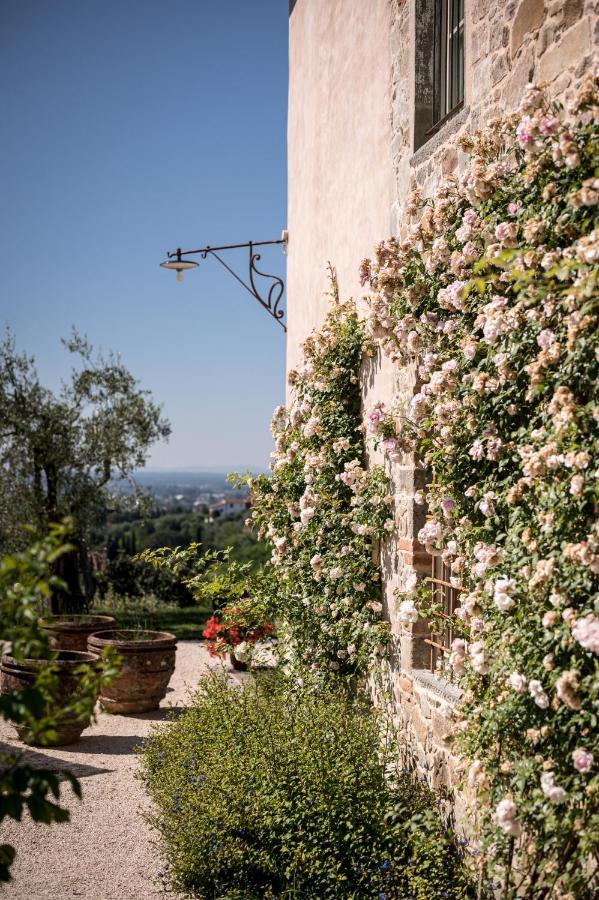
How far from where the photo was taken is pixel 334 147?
6758mm

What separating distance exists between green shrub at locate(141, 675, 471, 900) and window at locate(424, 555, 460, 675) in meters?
0.59

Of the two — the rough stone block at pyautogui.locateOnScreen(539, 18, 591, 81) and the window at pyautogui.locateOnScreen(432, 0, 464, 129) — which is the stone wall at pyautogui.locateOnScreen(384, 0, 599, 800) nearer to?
the rough stone block at pyautogui.locateOnScreen(539, 18, 591, 81)

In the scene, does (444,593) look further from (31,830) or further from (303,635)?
(31,830)

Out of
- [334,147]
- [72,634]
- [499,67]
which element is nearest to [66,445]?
[72,634]

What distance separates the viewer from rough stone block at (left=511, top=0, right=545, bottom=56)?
3.40m

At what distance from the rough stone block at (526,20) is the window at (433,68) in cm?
125

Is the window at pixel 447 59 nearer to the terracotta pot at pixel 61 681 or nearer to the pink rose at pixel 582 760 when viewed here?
the pink rose at pixel 582 760

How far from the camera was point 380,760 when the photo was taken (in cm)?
468

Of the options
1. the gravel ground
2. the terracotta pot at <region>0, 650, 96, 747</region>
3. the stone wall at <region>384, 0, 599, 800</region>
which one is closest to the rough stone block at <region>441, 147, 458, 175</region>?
the stone wall at <region>384, 0, 599, 800</region>

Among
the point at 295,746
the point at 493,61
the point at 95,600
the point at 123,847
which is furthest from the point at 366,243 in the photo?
the point at 95,600

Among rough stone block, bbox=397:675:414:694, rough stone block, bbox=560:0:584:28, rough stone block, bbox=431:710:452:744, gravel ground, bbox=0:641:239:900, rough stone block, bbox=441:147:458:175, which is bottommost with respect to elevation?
gravel ground, bbox=0:641:239:900

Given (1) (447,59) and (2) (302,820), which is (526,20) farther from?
(2) (302,820)

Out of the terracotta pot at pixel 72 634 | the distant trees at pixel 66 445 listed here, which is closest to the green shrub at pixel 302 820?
the terracotta pot at pixel 72 634

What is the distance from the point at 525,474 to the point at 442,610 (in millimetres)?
1395
